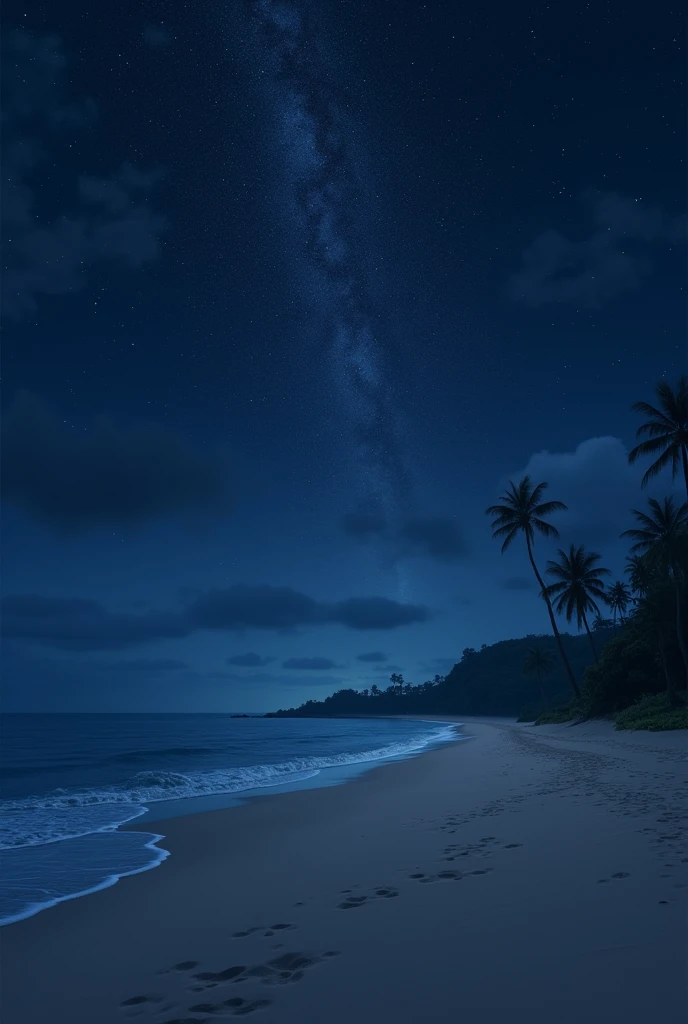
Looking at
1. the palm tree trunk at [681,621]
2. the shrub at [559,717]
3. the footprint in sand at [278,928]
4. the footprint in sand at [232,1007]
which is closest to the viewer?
the footprint in sand at [232,1007]

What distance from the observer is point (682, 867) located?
4.81 metres

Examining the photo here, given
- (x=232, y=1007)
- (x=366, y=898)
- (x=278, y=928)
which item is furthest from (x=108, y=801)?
(x=232, y=1007)

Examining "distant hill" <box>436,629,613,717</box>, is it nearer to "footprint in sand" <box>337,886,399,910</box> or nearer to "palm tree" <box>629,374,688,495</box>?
"palm tree" <box>629,374,688,495</box>

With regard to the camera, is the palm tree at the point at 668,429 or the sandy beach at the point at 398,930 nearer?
the sandy beach at the point at 398,930

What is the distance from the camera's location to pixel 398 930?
4262 millimetres

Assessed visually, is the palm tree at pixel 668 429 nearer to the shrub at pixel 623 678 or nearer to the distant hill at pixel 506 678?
the shrub at pixel 623 678

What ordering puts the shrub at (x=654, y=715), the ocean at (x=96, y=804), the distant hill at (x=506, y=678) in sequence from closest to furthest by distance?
the ocean at (x=96, y=804), the shrub at (x=654, y=715), the distant hill at (x=506, y=678)

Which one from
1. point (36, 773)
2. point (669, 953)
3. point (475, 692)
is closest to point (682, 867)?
point (669, 953)

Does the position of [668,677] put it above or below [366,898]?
above

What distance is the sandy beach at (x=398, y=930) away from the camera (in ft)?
10.5

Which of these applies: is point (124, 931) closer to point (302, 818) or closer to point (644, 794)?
point (302, 818)

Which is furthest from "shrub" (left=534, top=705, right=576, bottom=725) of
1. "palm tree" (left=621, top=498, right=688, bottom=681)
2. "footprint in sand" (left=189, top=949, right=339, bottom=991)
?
"footprint in sand" (left=189, top=949, right=339, bottom=991)

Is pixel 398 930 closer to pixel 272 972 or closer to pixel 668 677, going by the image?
pixel 272 972

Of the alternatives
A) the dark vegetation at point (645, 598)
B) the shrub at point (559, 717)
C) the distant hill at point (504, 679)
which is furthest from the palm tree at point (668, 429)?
the distant hill at point (504, 679)
